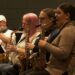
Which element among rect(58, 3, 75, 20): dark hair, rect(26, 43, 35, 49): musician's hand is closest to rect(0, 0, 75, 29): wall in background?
rect(26, 43, 35, 49): musician's hand

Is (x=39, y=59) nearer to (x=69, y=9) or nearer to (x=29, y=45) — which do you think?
(x=29, y=45)

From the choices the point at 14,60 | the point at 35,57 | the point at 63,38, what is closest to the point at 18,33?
the point at 14,60

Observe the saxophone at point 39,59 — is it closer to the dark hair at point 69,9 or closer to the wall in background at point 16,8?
the dark hair at point 69,9

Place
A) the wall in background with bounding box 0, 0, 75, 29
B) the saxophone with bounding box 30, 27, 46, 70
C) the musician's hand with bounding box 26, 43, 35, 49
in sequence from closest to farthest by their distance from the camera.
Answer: the saxophone with bounding box 30, 27, 46, 70 → the musician's hand with bounding box 26, 43, 35, 49 → the wall in background with bounding box 0, 0, 75, 29

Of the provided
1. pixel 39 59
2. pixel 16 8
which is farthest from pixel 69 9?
pixel 16 8

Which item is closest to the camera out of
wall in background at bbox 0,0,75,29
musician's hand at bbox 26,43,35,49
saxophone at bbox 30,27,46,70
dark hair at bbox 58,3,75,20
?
dark hair at bbox 58,3,75,20

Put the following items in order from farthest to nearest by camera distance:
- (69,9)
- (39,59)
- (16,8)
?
(16,8)
(39,59)
(69,9)

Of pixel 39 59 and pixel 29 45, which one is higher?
pixel 29 45

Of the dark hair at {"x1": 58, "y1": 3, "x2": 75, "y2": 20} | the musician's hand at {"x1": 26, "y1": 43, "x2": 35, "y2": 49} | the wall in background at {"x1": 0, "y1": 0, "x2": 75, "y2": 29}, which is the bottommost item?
the wall in background at {"x1": 0, "y1": 0, "x2": 75, "y2": 29}

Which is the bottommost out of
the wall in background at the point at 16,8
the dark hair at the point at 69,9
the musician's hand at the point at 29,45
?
the wall in background at the point at 16,8

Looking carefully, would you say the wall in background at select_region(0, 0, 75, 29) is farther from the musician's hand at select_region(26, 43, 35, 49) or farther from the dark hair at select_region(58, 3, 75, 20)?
the dark hair at select_region(58, 3, 75, 20)

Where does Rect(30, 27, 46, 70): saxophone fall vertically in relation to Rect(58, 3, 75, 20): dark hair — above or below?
below

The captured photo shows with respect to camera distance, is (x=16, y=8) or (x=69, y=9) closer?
(x=69, y=9)

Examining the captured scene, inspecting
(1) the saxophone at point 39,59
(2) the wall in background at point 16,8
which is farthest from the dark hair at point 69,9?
(2) the wall in background at point 16,8
